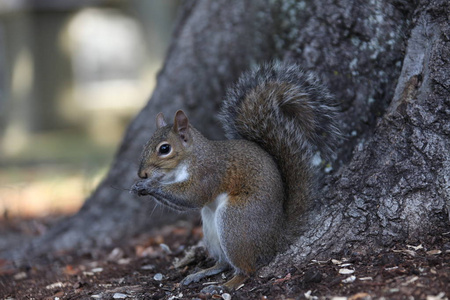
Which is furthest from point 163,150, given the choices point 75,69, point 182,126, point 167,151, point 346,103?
point 75,69

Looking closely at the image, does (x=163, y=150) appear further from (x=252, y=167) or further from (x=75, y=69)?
(x=75, y=69)

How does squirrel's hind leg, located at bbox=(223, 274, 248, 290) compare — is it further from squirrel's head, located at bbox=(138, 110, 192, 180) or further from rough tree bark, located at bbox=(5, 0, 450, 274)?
squirrel's head, located at bbox=(138, 110, 192, 180)

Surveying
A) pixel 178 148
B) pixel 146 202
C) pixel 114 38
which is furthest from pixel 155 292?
pixel 114 38

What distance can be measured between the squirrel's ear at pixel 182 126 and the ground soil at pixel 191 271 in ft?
2.13

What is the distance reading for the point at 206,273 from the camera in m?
2.43

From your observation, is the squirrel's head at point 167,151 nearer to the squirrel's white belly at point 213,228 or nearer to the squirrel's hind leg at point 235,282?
the squirrel's white belly at point 213,228

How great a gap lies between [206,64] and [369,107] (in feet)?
3.85

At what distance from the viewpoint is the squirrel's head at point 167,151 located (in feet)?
7.75

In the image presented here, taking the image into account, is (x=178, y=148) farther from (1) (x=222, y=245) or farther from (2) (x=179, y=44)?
(2) (x=179, y=44)

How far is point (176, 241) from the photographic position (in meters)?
3.17

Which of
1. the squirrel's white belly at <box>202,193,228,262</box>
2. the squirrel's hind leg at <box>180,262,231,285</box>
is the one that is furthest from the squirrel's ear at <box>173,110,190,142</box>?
the squirrel's hind leg at <box>180,262,231,285</box>

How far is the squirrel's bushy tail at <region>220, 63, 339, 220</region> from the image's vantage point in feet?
7.53

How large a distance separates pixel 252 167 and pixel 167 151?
396mm

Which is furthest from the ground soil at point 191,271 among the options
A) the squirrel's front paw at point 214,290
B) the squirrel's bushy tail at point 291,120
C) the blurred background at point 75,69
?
the blurred background at point 75,69
